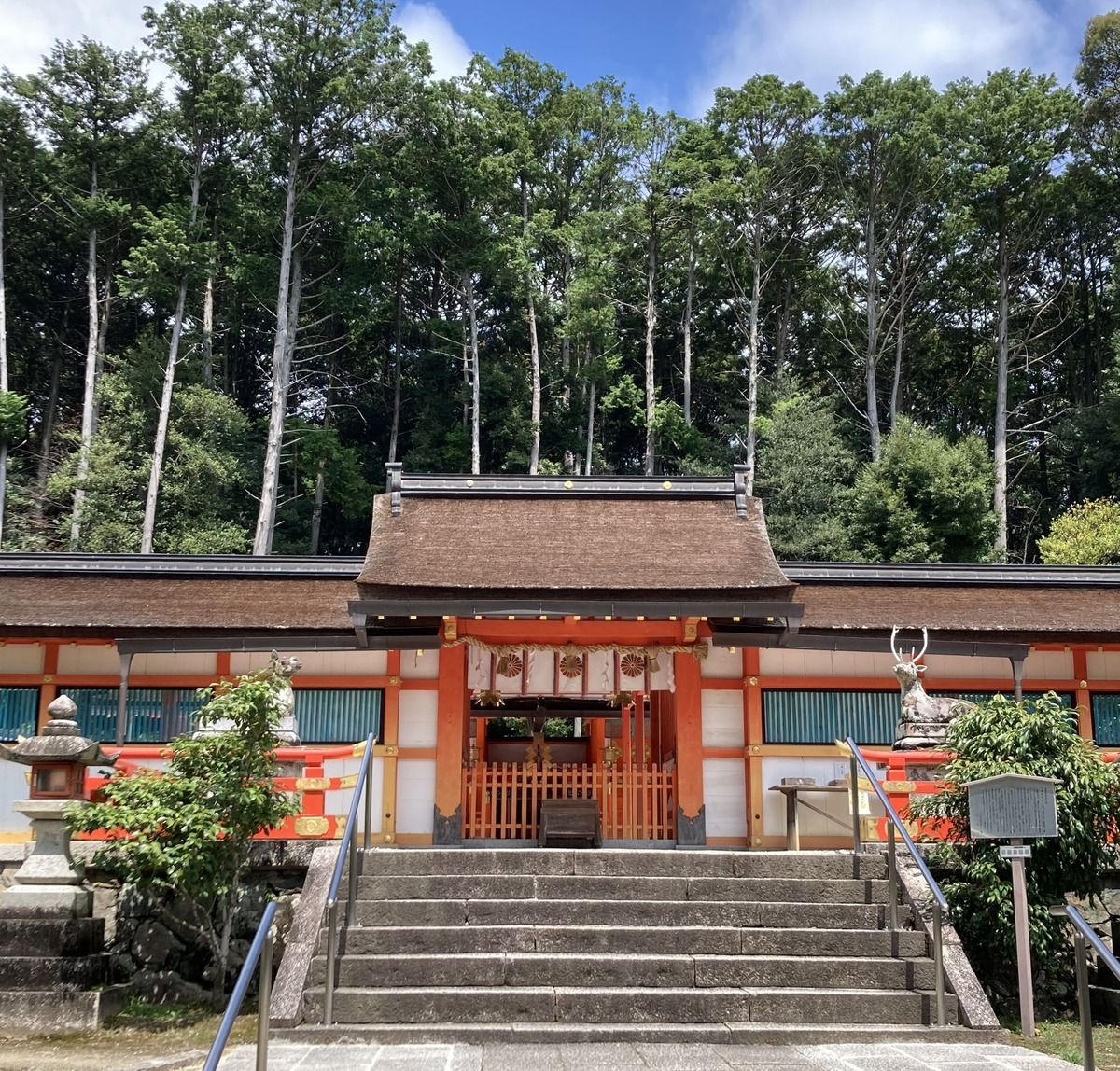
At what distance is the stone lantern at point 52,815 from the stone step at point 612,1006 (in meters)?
2.43

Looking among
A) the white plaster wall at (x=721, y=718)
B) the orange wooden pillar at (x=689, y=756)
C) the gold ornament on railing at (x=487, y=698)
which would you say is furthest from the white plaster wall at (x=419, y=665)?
the white plaster wall at (x=721, y=718)

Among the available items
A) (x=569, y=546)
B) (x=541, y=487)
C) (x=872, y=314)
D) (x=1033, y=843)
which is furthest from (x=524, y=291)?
(x=1033, y=843)

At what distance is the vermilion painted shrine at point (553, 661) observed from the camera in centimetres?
1161

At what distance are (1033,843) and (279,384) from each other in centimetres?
2649

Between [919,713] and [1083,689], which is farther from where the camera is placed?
[1083,689]

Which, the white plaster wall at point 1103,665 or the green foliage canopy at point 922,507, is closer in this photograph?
the white plaster wall at point 1103,665

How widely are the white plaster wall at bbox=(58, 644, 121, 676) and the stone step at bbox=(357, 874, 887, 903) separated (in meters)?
4.98

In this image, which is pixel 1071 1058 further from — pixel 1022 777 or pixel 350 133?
pixel 350 133

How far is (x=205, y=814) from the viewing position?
340 inches

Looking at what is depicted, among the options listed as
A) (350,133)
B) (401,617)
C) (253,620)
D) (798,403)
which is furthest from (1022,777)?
(350,133)

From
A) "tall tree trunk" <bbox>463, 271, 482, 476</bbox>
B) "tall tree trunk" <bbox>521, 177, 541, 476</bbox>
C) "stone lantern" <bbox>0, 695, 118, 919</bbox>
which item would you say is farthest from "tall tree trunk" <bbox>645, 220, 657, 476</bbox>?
"stone lantern" <bbox>0, 695, 118, 919</bbox>

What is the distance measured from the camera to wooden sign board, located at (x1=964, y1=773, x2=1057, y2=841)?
7781mm

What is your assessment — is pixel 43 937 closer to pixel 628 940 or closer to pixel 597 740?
pixel 628 940

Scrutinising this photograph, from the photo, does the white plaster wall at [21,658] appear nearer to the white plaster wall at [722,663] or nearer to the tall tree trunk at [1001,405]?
the white plaster wall at [722,663]
